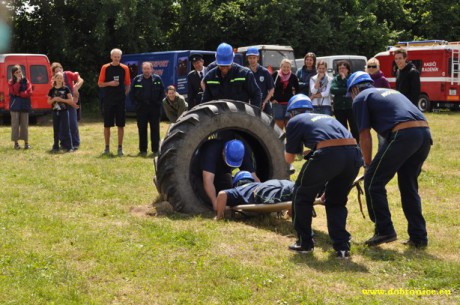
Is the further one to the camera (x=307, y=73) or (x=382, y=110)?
(x=307, y=73)

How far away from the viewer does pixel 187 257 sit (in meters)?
5.96

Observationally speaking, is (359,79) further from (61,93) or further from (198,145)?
(61,93)

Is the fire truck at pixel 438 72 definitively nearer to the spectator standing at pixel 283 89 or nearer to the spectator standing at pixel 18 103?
the spectator standing at pixel 283 89

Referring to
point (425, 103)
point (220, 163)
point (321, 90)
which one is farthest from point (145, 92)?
point (425, 103)

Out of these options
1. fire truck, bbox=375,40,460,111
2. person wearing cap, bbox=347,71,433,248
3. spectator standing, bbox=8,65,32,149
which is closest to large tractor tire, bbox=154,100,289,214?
person wearing cap, bbox=347,71,433,248

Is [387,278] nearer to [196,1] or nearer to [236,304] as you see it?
[236,304]

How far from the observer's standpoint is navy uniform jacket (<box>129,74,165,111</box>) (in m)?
13.0

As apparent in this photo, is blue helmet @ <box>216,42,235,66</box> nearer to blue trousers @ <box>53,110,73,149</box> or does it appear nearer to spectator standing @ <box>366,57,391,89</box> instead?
spectator standing @ <box>366,57,391,89</box>

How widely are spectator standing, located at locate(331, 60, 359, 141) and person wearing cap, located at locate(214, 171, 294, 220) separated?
476 cm

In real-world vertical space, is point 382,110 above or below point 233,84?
below

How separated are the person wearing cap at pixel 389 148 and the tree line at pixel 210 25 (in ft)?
66.4

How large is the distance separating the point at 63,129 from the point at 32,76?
7.90 metres

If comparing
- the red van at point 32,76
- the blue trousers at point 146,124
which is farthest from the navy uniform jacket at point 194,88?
the red van at point 32,76

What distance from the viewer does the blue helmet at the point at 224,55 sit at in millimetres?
8359
